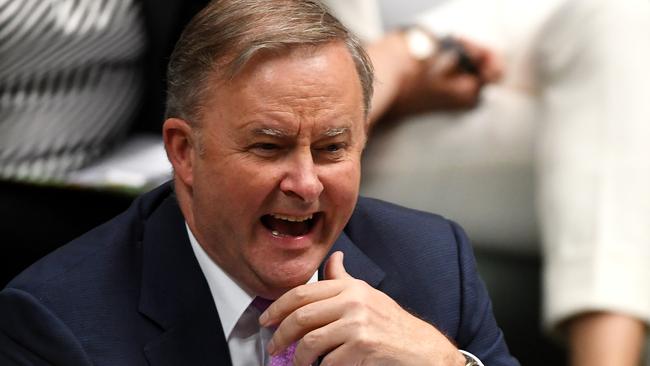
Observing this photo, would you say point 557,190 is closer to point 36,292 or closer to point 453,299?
point 453,299

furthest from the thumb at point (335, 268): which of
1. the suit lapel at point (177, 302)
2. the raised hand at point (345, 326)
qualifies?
the suit lapel at point (177, 302)

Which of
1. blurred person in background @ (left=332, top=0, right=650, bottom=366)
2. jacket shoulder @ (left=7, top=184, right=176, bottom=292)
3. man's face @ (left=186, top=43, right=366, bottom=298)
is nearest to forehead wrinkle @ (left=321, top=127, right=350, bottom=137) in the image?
man's face @ (left=186, top=43, right=366, bottom=298)

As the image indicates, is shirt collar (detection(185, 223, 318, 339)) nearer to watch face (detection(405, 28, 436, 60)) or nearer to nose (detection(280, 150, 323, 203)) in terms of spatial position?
nose (detection(280, 150, 323, 203))

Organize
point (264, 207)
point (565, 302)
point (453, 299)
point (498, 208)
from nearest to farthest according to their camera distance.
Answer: point (264, 207) → point (453, 299) → point (565, 302) → point (498, 208)

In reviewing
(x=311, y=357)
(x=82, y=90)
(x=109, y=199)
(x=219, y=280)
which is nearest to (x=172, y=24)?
(x=82, y=90)

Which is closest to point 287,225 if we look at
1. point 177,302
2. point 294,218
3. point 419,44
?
point 294,218

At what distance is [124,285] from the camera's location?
1.03m

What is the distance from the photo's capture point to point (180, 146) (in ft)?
3.29

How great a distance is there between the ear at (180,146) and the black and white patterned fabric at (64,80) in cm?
55

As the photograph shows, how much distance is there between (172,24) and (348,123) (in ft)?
2.63

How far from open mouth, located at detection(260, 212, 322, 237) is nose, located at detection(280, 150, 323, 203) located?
0.03m

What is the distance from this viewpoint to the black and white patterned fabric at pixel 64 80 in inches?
61.5

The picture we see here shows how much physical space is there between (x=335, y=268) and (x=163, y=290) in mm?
158

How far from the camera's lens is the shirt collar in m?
1.04
